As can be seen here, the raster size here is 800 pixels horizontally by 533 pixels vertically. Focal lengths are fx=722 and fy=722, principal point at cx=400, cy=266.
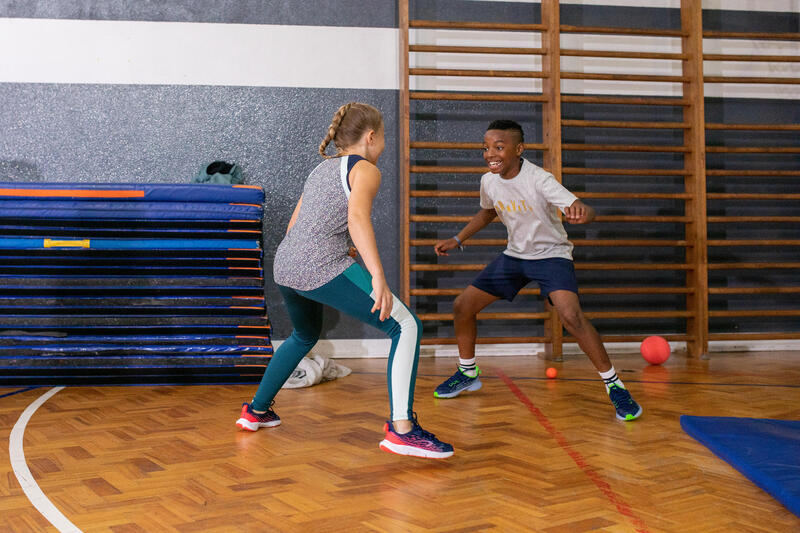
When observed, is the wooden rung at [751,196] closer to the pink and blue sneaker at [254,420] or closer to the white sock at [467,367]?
the white sock at [467,367]

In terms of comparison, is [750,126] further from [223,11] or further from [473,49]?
[223,11]

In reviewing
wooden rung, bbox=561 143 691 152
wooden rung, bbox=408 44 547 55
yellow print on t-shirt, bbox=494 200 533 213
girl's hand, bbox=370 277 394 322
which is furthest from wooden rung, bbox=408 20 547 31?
girl's hand, bbox=370 277 394 322

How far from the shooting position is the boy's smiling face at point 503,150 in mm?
3203

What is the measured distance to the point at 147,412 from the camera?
3080 mm

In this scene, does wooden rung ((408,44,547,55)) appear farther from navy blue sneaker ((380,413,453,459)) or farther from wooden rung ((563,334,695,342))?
navy blue sneaker ((380,413,453,459))

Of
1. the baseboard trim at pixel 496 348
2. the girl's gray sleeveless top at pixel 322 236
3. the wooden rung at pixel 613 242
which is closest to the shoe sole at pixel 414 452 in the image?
the girl's gray sleeveless top at pixel 322 236

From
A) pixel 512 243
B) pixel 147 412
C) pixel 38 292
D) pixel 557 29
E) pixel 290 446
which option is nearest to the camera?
pixel 290 446

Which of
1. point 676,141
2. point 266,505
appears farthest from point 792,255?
point 266,505

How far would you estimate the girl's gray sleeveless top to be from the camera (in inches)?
91.9

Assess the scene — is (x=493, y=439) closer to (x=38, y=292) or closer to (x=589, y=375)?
(x=589, y=375)

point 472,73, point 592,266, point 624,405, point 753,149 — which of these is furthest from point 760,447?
point 753,149

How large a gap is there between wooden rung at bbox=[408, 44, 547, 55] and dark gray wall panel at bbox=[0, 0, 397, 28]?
0.32m

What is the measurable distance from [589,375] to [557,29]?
2.25 metres

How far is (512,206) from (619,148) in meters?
1.84
